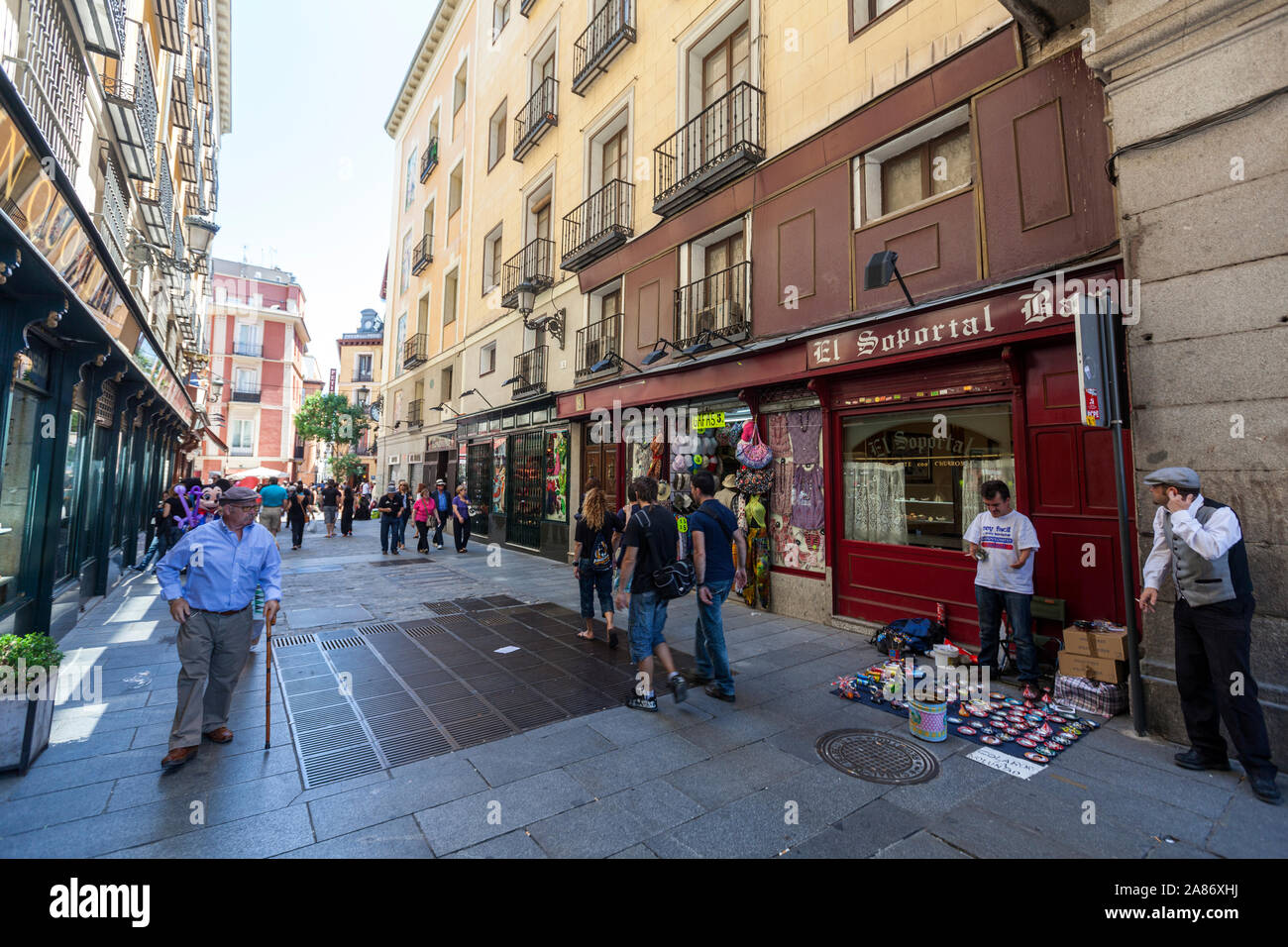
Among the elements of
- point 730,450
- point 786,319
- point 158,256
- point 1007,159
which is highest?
point 158,256

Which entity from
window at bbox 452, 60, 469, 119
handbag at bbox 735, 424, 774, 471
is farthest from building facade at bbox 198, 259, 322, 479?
handbag at bbox 735, 424, 774, 471

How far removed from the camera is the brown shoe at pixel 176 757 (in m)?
3.58

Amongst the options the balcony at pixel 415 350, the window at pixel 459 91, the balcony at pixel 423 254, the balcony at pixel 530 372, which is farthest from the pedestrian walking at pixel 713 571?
the window at pixel 459 91

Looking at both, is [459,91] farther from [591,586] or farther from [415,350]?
[591,586]

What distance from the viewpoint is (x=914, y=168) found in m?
7.25

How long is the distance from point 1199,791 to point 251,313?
2024 inches

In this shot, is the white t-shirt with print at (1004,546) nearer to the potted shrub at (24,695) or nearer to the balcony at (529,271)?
the potted shrub at (24,695)

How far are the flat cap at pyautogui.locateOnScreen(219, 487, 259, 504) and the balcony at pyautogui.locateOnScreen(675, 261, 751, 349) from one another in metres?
6.98

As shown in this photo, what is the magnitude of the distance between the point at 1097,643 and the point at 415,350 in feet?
79.7

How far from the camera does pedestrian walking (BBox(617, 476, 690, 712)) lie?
486cm

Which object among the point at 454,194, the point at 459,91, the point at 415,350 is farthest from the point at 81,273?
the point at 459,91

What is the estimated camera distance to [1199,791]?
3.42 m
